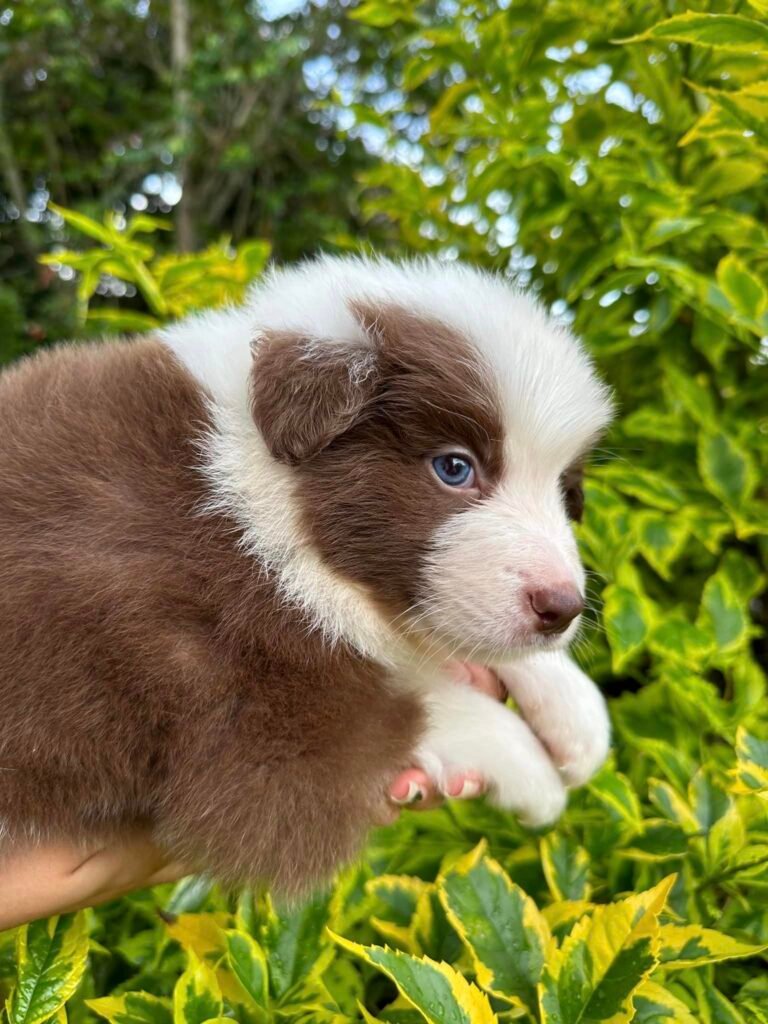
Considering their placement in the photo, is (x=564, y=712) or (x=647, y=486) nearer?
(x=564, y=712)

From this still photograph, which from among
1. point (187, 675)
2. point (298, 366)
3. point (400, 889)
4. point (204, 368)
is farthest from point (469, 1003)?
point (204, 368)

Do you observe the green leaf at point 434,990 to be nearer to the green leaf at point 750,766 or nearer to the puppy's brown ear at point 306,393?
the green leaf at point 750,766

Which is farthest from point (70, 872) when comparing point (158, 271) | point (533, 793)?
point (158, 271)

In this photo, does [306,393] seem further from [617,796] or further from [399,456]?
[617,796]

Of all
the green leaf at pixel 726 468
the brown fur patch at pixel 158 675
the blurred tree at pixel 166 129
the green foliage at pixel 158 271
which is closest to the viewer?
the brown fur patch at pixel 158 675

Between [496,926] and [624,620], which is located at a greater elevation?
[624,620]

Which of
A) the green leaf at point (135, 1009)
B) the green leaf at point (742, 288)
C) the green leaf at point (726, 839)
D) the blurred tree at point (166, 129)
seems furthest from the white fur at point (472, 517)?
the blurred tree at point (166, 129)

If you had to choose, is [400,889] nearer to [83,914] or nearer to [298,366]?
[83,914]
